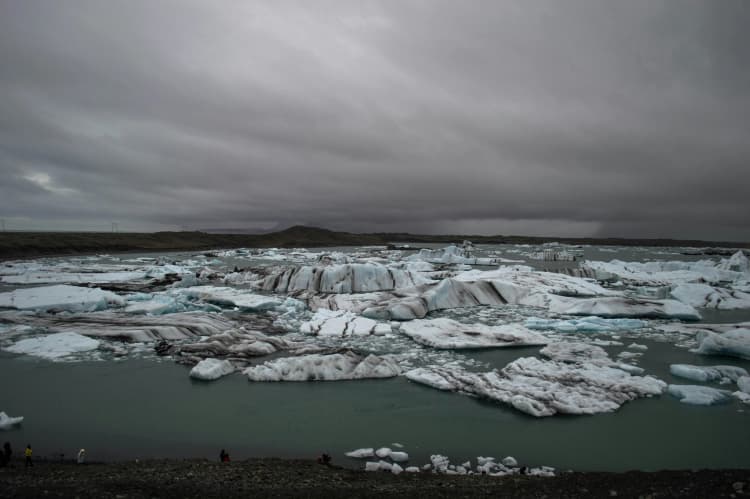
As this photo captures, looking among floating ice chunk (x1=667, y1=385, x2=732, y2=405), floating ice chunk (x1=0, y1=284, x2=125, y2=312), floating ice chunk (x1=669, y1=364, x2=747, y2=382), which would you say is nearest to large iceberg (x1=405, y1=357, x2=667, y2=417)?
floating ice chunk (x1=667, y1=385, x2=732, y2=405)

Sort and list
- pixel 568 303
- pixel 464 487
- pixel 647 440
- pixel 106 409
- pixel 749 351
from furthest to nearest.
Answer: pixel 568 303 < pixel 749 351 < pixel 106 409 < pixel 647 440 < pixel 464 487

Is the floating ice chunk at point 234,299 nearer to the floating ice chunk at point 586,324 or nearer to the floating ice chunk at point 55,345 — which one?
the floating ice chunk at point 55,345

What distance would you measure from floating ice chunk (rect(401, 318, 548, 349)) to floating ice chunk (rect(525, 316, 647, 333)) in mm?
1211

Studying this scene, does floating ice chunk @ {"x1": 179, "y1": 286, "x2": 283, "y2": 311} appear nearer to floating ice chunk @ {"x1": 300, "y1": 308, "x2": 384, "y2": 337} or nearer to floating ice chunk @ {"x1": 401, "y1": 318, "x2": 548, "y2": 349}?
floating ice chunk @ {"x1": 300, "y1": 308, "x2": 384, "y2": 337}

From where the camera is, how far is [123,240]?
77062 millimetres

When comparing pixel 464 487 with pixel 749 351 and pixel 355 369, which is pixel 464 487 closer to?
pixel 355 369

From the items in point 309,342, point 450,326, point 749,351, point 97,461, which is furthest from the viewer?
point 450,326

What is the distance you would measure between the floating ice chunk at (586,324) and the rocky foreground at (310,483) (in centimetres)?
1038

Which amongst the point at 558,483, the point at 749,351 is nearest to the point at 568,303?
the point at 749,351

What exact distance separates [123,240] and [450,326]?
78878 mm

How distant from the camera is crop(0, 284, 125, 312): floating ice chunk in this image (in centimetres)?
1898

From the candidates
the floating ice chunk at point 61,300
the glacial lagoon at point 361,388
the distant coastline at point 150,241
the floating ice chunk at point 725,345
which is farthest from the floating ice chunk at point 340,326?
the distant coastline at point 150,241

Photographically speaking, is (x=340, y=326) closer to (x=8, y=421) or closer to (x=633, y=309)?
(x=8, y=421)

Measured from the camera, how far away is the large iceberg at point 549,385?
8891 millimetres
